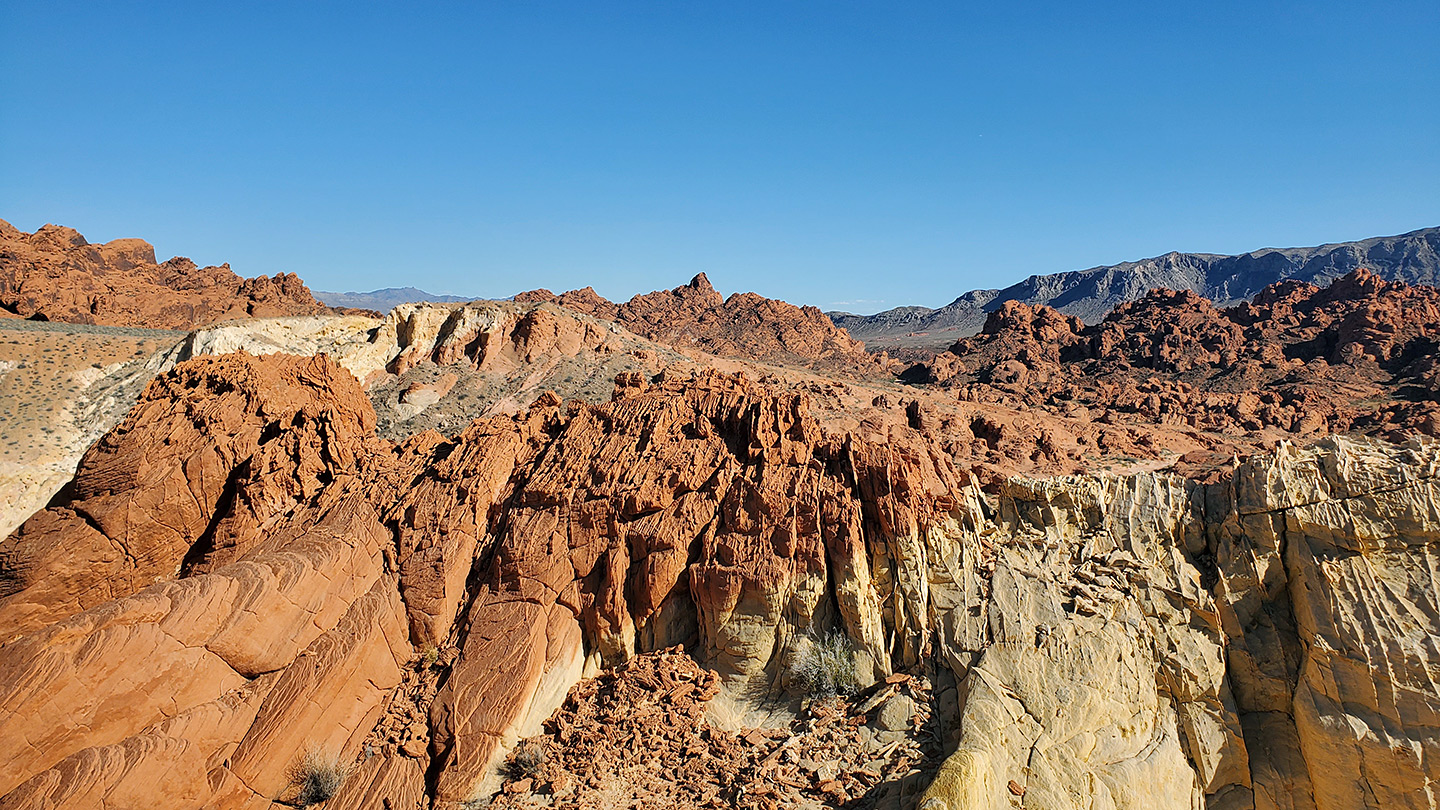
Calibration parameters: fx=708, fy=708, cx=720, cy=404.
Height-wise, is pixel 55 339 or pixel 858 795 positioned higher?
pixel 55 339

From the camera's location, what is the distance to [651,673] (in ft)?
50.1

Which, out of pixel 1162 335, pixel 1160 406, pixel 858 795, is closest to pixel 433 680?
pixel 858 795

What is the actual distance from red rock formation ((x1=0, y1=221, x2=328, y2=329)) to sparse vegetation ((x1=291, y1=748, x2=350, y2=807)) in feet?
138

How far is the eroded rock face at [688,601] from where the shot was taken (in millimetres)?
12656

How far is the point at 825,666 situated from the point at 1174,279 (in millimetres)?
189676

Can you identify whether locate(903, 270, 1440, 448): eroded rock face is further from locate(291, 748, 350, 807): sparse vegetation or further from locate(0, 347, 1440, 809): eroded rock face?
locate(291, 748, 350, 807): sparse vegetation

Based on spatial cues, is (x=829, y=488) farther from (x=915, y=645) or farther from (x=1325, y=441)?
(x=1325, y=441)

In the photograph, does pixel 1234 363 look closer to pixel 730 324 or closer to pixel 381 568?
pixel 730 324

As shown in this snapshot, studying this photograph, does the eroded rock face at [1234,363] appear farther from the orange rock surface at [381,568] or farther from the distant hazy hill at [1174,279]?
the distant hazy hill at [1174,279]

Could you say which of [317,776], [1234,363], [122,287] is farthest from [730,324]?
[317,776]

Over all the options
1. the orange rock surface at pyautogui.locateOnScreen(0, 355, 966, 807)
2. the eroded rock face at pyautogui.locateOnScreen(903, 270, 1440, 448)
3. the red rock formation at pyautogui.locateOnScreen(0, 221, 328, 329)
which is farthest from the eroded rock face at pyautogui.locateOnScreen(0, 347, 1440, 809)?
the red rock formation at pyautogui.locateOnScreen(0, 221, 328, 329)

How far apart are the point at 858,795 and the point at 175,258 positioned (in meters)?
69.9

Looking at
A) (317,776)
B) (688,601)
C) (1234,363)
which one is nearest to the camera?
(317,776)

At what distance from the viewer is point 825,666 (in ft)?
48.2
